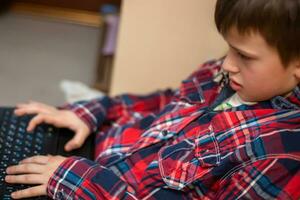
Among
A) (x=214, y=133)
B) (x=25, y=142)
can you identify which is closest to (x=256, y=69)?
(x=214, y=133)

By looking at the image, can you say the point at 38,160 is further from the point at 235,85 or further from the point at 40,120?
the point at 235,85

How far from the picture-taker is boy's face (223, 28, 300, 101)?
692 mm

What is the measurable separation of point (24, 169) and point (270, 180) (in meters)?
0.39

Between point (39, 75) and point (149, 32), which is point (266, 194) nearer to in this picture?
point (149, 32)

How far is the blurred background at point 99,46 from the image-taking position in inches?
38.9

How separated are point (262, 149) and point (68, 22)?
2.25 ft

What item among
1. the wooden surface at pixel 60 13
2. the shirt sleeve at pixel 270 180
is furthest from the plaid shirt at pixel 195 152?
the wooden surface at pixel 60 13

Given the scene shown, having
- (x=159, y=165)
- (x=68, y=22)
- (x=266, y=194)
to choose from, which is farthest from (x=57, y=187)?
(x=68, y=22)

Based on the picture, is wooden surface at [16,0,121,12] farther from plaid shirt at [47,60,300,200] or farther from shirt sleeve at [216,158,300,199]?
shirt sleeve at [216,158,300,199]

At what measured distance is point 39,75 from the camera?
1140mm

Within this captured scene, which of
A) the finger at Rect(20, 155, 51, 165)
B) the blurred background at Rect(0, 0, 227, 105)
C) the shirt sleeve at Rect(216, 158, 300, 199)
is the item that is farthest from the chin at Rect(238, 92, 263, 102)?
the finger at Rect(20, 155, 51, 165)

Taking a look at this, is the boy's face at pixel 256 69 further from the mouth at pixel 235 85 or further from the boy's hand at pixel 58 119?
the boy's hand at pixel 58 119

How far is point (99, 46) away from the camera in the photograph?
1.21 m

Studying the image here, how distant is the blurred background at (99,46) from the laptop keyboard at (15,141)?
0.52ft
